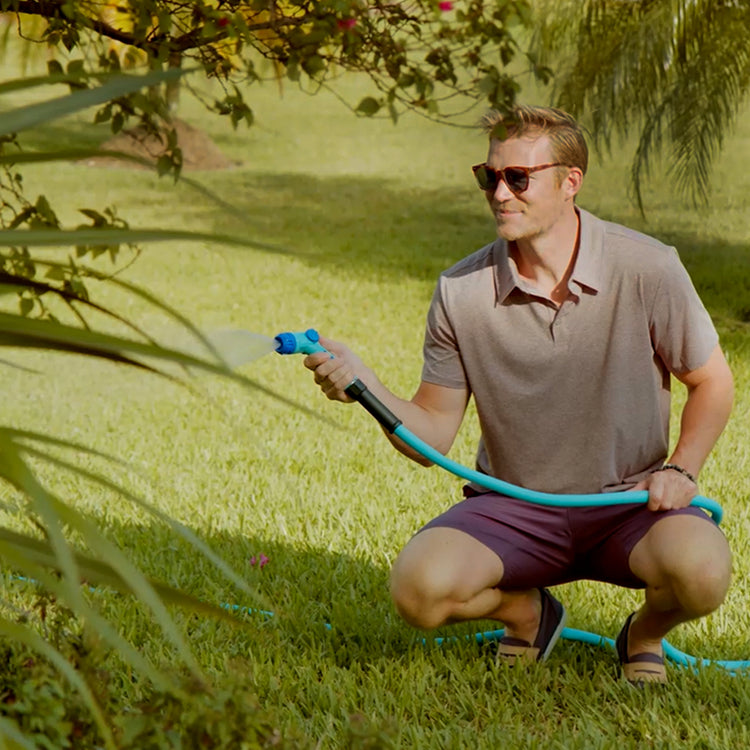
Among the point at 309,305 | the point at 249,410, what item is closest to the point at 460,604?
the point at 249,410

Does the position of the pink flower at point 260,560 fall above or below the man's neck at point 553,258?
below

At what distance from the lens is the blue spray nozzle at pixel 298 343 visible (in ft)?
8.86

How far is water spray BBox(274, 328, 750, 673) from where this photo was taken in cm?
279

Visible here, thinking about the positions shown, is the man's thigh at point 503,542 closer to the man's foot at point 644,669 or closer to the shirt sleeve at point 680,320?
the man's foot at point 644,669

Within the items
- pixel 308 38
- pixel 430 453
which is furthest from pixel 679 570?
pixel 308 38

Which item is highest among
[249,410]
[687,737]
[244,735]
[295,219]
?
[244,735]

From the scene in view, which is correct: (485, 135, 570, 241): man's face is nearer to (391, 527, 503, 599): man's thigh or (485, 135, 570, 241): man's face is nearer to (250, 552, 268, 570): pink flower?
(391, 527, 503, 599): man's thigh

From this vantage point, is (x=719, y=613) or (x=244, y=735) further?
(x=719, y=613)

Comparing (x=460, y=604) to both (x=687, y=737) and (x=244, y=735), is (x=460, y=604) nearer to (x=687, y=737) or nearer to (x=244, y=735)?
(x=687, y=737)

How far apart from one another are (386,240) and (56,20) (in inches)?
415

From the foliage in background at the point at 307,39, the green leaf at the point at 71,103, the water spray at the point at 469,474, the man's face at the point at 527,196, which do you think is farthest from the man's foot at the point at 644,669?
the green leaf at the point at 71,103

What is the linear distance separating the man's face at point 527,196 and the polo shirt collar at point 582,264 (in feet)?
0.25

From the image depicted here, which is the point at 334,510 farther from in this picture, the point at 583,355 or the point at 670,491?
the point at 670,491

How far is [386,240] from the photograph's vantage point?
13.3 m
